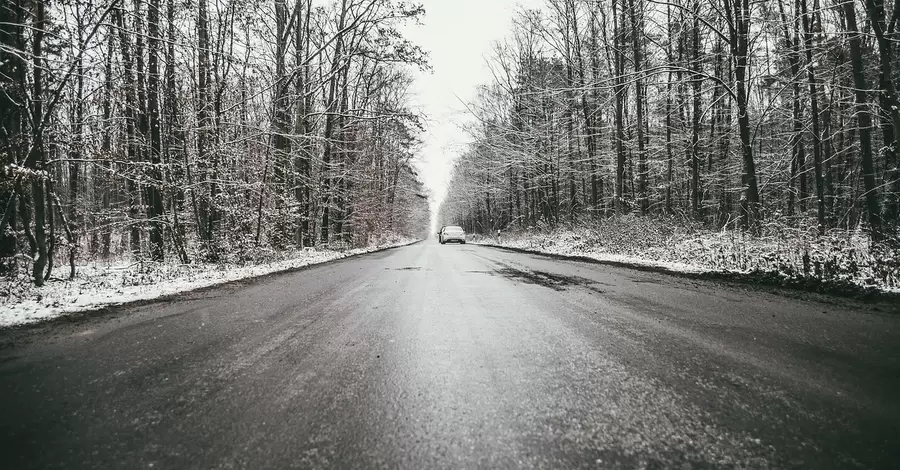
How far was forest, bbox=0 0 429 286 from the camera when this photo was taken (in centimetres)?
616

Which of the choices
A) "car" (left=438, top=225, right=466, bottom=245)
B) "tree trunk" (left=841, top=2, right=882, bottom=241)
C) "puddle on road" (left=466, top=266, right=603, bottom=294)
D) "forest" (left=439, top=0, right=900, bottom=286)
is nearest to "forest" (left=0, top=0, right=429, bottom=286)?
"puddle on road" (left=466, top=266, right=603, bottom=294)

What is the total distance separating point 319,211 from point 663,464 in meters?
19.8

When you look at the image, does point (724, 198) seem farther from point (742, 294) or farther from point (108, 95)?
point (108, 95)

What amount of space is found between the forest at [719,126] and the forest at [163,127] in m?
8.20

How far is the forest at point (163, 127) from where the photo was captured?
616cm

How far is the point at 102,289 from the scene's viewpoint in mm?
6008

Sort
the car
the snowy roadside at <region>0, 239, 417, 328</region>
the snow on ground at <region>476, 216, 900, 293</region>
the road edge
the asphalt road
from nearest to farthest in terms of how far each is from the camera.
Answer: the asphalt road → the snowy roadside at <region>0, 239, 417, 328</region> → the road edge → the snow on ground at <region>476, 216, 900, 293</region> → the car

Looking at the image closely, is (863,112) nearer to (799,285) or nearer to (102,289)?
(799,285)

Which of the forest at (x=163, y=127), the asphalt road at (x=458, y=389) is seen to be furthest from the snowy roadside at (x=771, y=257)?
the forest at (x=163, y=127)

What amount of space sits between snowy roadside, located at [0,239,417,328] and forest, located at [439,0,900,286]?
8.86 meters

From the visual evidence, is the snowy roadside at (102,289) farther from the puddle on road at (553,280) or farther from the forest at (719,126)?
the forest at (719,126)

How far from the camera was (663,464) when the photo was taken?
4.55 ft

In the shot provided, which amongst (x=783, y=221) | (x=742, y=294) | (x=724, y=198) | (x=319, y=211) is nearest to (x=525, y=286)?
(x=742, y=294)

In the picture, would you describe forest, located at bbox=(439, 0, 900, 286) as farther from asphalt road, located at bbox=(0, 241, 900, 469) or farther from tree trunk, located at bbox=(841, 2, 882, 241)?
asphalt road, located at bbox=(0, 241, 900, 469)
